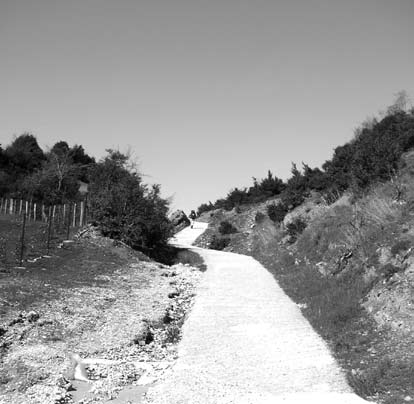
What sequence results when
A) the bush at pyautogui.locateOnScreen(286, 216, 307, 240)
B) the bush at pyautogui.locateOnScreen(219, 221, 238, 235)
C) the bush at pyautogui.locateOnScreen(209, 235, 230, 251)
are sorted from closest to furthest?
the bush at pyautogui.locateOnScreen(286, 216, 307, 240), the bush at pyautogui.locateOnScreen(209, 235, 230, 251), the bush at pyautogui.locateOnScreen(219, 221, 238, 235)

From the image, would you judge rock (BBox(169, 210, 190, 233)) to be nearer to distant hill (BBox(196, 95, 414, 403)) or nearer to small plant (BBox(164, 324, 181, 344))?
distant hill (BBox(196, 95, 414, 403))

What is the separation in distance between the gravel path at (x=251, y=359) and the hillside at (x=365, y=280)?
17.4 inches

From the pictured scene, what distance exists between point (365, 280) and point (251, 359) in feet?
15.6

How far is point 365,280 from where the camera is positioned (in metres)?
12.9

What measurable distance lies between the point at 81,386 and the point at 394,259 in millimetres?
8095

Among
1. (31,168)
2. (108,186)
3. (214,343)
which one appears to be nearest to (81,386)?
(214,343)

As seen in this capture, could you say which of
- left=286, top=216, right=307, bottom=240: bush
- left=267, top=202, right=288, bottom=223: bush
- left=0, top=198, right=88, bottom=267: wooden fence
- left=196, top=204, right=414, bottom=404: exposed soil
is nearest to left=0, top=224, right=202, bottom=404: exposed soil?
left=0, top=198, right=88, bottom=267: wooden fence

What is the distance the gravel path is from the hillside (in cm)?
44

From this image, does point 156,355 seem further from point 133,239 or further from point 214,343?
point 133,239

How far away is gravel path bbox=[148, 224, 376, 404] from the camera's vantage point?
777cm

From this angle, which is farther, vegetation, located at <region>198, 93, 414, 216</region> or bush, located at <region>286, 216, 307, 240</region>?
bush, located at <region>286, 216, 307, 240</region>

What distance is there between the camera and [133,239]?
2541cm

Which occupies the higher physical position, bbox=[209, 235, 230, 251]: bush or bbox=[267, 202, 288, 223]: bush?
bbox=[267, 202, 288, 223]: bush

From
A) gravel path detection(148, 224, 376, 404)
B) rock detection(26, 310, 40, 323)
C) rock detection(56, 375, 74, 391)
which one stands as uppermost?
rock detection(26, 310, 40, 323)
